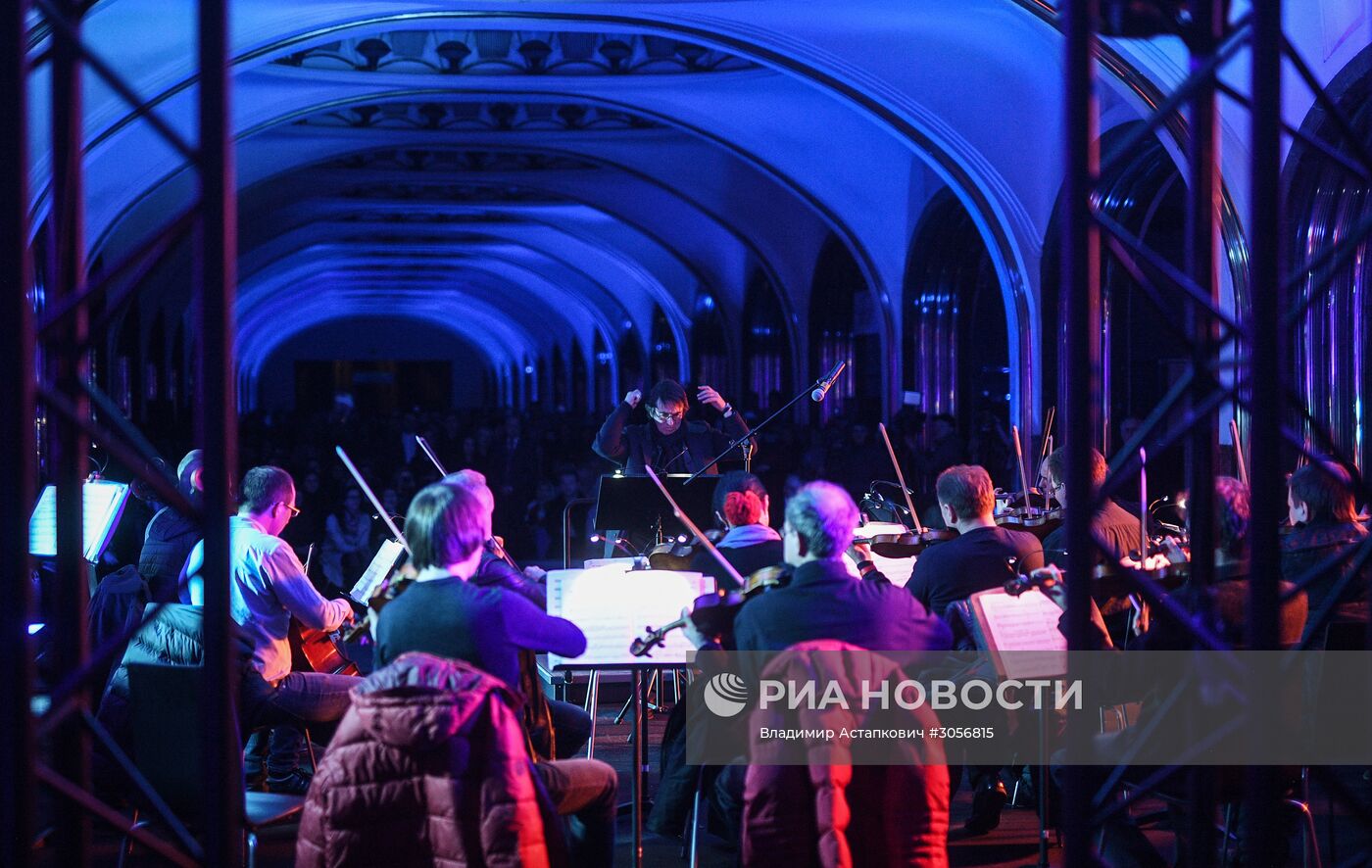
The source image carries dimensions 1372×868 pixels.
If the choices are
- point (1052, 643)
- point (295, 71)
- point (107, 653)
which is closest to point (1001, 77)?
point (295, 71)

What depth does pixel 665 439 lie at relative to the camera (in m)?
7.80

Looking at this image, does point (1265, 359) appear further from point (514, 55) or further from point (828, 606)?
point (514, 55)

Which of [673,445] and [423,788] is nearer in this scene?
[423,788]

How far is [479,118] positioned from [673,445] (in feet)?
22.6

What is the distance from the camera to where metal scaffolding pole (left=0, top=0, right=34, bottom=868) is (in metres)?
3.16

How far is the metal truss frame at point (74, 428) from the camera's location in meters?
3.17

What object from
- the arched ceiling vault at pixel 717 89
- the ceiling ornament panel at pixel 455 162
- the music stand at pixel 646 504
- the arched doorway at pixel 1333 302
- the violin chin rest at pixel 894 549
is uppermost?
the ceiling ornament panel at pixel 455 162

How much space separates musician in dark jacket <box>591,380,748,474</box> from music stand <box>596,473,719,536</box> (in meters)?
0.98

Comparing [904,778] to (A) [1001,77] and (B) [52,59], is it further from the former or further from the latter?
(A) [1001,77]

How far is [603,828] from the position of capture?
3.94m

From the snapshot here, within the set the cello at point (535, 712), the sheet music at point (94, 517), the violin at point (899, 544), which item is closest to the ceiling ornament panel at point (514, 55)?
the sheet music at point (94, 517)

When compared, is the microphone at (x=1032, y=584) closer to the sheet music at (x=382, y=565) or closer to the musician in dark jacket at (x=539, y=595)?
the musician in dark jacket at (x=539, y=595)

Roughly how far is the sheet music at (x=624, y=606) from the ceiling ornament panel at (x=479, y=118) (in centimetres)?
938

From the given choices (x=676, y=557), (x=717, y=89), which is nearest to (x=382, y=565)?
(x=676, y=557)
